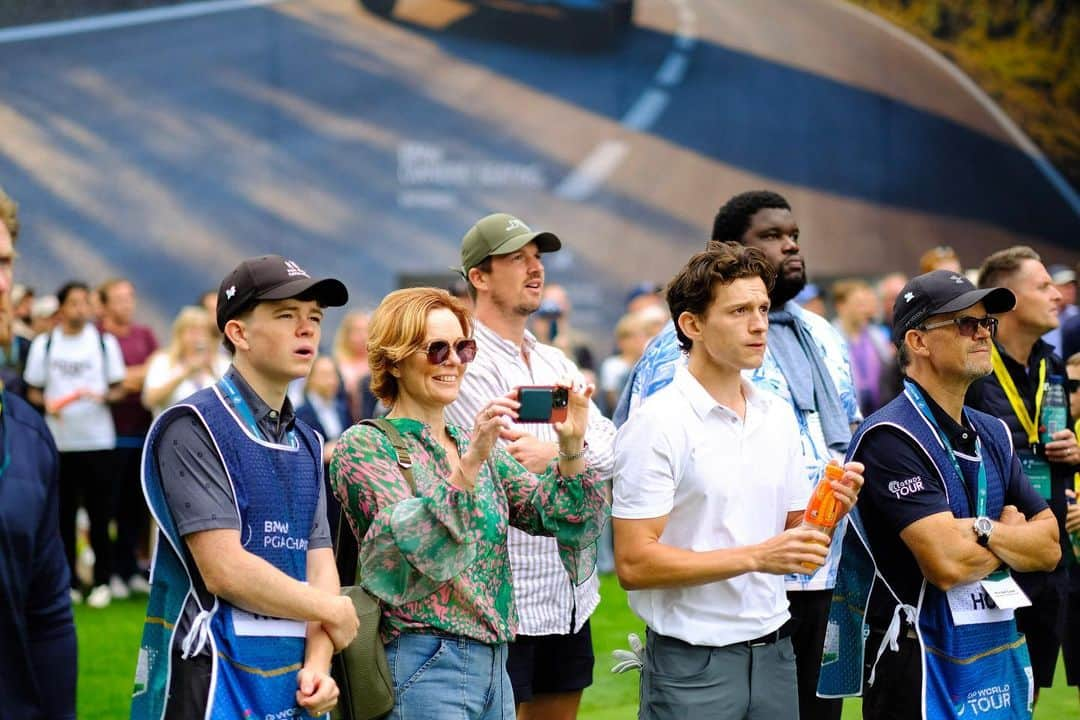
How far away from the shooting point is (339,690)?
3.46m

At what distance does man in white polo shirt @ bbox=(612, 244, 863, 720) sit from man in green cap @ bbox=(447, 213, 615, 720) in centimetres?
34

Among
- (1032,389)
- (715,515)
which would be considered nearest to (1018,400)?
(1032,389)

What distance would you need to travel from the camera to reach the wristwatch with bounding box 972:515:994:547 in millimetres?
3852

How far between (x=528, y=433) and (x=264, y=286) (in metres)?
1.20

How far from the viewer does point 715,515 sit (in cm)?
378

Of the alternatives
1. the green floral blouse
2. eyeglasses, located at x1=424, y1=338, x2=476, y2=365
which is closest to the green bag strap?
the green floral blouse

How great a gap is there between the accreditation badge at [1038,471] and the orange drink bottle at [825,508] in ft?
6.90

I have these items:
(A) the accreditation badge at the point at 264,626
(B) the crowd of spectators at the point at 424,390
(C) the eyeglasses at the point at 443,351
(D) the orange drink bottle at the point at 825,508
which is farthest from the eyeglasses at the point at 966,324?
(A) the accreditation badge at the point at 264,626

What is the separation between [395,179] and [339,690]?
36.1 ft

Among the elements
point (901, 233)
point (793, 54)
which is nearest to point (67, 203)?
point (793, 54)

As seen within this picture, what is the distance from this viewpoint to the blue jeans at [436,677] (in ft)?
11.4

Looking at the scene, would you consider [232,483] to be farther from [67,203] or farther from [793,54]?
[793,54]

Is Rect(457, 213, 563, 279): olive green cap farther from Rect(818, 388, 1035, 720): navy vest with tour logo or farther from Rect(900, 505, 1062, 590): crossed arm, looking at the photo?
Rect(900, 505, 1062, 590): crossed arm

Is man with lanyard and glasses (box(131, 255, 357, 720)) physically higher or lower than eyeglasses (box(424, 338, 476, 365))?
lower
